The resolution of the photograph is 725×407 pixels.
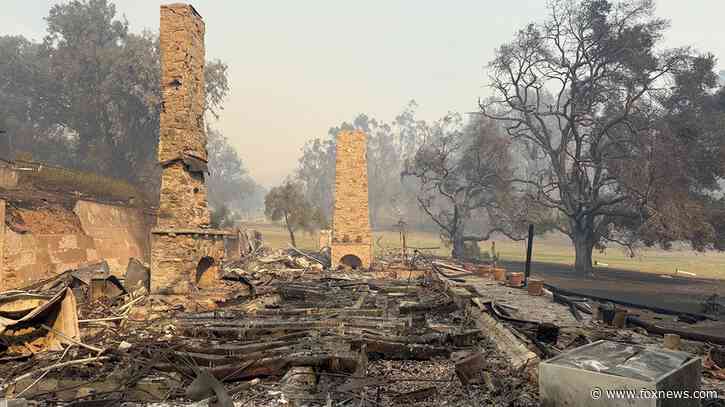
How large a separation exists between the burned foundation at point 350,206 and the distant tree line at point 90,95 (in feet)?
49.3

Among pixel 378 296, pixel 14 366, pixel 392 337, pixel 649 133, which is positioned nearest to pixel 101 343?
pixel 14 366

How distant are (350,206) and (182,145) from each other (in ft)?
42.6

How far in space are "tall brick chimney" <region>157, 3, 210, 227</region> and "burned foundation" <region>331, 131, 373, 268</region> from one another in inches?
478

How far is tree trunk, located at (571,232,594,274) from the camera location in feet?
91.0

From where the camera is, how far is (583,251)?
92.6 ft

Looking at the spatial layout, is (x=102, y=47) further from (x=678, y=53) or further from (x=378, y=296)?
(x=678, y=53)

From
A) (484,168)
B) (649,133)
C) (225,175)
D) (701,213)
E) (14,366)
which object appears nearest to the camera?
(14,366)

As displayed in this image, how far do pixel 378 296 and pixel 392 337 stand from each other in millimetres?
5563

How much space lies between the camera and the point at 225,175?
9581 cm

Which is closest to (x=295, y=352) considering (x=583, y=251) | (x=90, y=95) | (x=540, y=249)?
(x=583, y=251)
